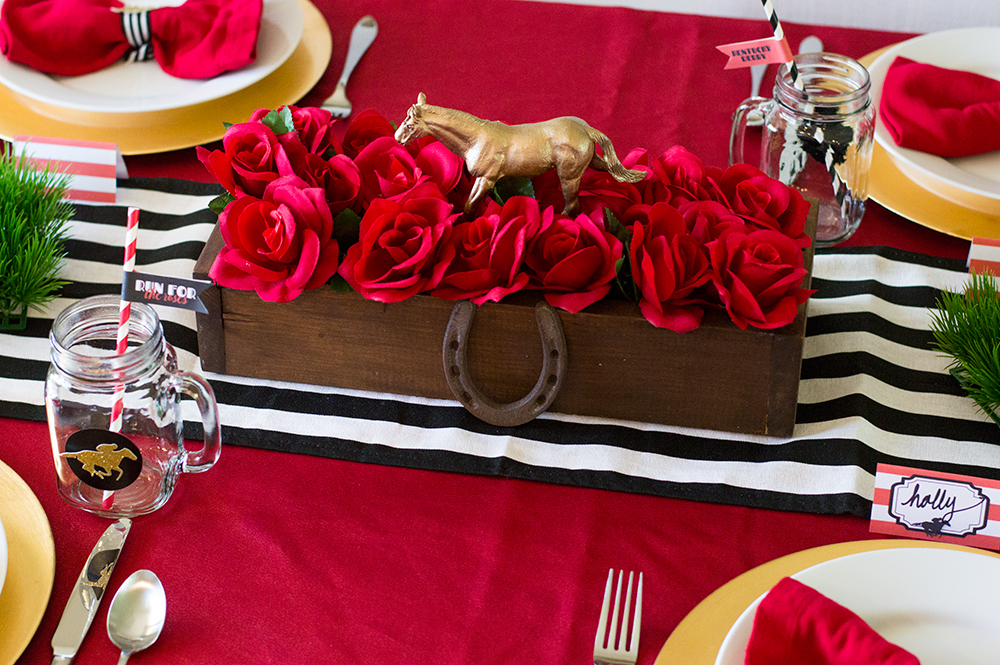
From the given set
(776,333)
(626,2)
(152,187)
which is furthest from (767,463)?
(626,2)

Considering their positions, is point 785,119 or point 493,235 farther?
point 785,119

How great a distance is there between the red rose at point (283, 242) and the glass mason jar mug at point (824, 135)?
0.50m

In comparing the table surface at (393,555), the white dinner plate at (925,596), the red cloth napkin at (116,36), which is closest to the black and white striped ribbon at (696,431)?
the table surface at (393,555)

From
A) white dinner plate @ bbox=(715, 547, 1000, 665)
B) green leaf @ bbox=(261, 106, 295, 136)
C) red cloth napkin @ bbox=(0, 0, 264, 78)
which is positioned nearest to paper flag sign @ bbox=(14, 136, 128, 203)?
red cloth napkin @ bbox=(0, 0, 264, 78)

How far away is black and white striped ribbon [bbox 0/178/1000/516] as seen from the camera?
80 centimetres

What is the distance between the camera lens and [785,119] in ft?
3.24

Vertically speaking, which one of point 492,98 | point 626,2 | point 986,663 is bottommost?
A: point 986,663

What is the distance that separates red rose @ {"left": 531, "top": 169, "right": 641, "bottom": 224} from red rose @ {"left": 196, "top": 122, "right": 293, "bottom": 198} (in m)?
0.23

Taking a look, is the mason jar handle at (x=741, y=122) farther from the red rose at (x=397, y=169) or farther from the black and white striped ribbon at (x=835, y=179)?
the red rose at (x=397, y=169)

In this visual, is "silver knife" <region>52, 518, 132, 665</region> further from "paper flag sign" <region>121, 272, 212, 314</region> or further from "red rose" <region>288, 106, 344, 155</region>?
"red rose" <region>288, 106, 344, 155</region>

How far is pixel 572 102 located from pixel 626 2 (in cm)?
59

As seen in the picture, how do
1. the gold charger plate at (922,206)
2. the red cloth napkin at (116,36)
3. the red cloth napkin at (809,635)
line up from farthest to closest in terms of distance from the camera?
the red cloth napkin at (116,36) → the gold charger plate at (922,206) → the red cloth napkin at (809,635)

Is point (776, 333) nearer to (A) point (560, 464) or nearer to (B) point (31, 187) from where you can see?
(A) point (560, 464)

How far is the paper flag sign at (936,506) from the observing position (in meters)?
0.73
